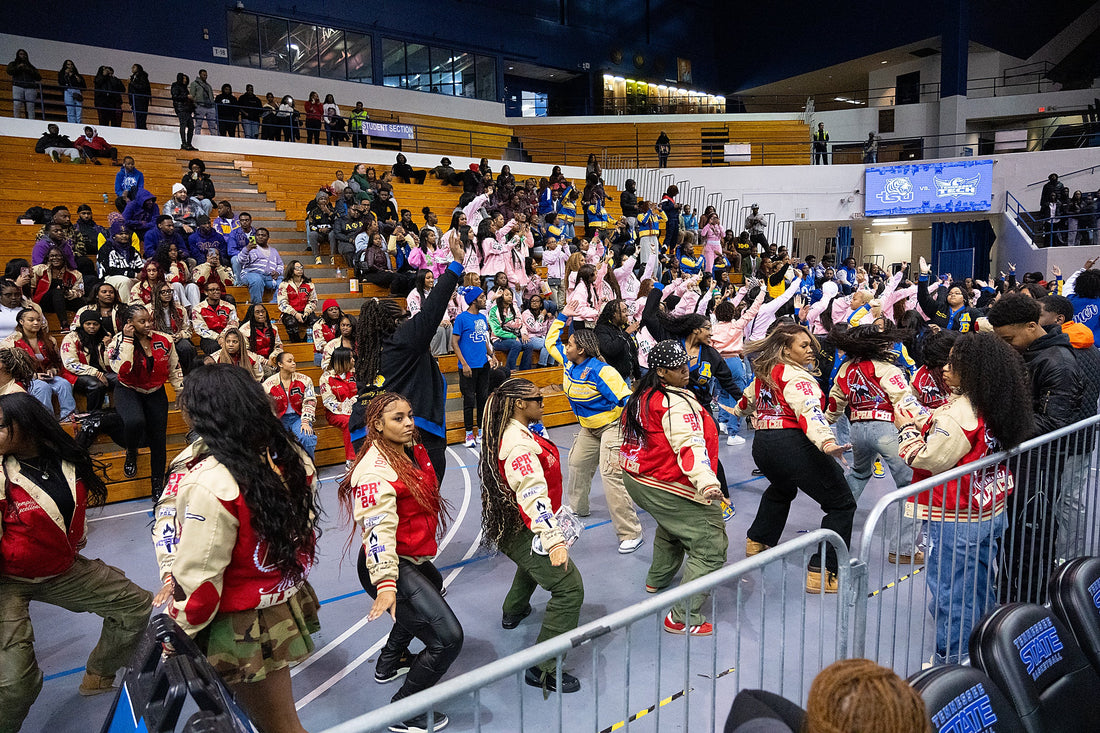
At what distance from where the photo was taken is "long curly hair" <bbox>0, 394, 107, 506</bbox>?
309cm

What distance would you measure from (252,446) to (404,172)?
1637 centimetres

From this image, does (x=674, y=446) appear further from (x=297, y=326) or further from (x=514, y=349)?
(x=297, y=326)

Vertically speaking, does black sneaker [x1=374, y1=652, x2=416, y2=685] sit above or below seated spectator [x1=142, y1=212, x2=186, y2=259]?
below

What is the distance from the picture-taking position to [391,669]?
384 centimetres

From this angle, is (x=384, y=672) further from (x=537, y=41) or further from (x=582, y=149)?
(x=537, y=41)

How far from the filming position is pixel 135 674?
6.54 ft

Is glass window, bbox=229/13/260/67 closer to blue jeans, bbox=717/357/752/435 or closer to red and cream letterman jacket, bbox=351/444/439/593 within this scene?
blue jeans, bbox=717/357/752/435

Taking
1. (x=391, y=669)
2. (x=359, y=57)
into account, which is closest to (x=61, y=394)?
(x=391, y=669)

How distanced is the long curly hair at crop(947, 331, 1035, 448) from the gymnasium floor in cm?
127

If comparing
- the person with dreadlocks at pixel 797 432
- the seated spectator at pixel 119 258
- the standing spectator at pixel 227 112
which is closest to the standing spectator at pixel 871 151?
the standing spectator at pixel 227 112

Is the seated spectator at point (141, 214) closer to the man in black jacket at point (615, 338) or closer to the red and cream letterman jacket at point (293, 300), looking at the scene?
the red and cream letterman jacket at point (293, 300)

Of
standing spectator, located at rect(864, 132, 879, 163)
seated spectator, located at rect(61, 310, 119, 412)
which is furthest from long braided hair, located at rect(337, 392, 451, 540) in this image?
standing spectator, located at rect(864, 132, 879, 163)

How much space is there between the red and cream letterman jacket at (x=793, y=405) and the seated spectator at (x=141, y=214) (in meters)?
10.2

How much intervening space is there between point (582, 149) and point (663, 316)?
20.9m
